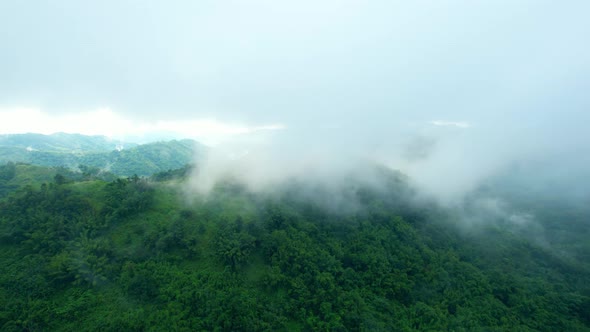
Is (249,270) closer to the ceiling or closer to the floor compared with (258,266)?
closer to the floor

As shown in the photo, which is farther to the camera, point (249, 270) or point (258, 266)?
point (258, 266)

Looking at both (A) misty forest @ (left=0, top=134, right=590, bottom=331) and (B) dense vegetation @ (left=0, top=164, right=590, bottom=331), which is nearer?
(B) dense vegetation @ (left=0, top=164, right=590, bottom=331)

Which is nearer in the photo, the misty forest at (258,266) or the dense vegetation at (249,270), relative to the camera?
the dense vegetation at (249,270)

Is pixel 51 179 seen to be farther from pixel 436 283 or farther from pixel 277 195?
pixel 436 283

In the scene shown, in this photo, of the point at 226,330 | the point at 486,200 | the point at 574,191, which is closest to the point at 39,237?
the point at 226,330
